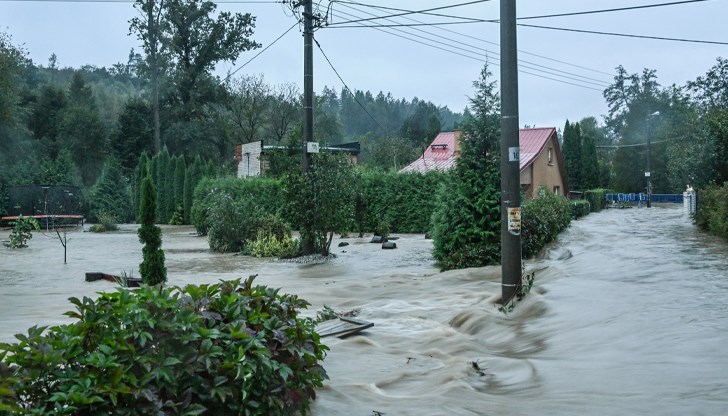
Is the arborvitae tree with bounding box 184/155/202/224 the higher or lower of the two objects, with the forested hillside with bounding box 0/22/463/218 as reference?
lower

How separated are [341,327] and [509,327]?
2.42 metres

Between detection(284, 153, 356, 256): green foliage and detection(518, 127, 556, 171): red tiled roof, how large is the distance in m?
25.5

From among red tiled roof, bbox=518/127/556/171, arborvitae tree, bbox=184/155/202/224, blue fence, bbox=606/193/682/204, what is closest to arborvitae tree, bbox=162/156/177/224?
arborvitae tree, bbox=184/155/202/224

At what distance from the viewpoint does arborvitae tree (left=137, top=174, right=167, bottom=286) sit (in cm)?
1436

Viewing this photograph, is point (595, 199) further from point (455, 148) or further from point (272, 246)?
point (272, 246)

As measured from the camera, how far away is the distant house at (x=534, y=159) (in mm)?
43969

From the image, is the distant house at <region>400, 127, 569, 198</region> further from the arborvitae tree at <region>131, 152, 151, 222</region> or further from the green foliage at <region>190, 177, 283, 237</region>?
the arborvitae tree at <region>131, 152, 151, 222</region>

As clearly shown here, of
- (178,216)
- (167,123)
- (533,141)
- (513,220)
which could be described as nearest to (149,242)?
(513,220)

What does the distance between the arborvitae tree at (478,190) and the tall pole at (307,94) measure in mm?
4821

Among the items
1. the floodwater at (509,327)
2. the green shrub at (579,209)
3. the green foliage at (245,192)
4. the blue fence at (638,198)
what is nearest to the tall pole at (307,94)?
the floodwater at (509,327)

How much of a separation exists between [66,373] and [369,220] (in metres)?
28.0

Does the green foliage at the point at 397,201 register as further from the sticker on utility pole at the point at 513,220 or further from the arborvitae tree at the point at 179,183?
the arborvitae tree at the point at 179,183

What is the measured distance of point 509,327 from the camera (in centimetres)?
991

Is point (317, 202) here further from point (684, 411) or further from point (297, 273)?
point (684, 411)
